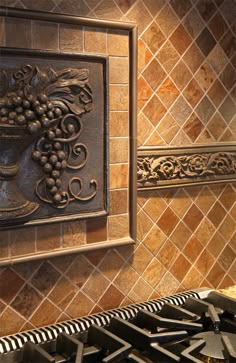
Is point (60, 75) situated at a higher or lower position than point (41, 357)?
higher

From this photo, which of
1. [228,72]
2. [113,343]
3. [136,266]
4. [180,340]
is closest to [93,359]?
[113,343]

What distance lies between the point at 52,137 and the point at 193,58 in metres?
0.57

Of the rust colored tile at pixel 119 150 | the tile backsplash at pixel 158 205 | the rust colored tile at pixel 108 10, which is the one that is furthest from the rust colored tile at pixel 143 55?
the rust colored tile at pixel 119 150

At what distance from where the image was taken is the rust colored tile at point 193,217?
167 centimetres

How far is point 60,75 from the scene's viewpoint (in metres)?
1.32

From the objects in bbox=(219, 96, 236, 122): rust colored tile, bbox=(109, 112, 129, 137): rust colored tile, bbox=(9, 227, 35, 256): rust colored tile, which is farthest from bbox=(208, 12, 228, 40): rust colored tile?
bbox=(9, 227, 35, 256): rust colored tile

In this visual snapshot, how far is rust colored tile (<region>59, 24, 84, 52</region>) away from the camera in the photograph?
133 centimetres

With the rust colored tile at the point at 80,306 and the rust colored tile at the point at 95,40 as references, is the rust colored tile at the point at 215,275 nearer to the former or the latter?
the rust colored tile at the point at 80,306

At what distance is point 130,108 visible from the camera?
1.47 m

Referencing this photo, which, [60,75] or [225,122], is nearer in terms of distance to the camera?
[60,75]

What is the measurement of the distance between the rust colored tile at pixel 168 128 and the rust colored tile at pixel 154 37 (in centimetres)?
21

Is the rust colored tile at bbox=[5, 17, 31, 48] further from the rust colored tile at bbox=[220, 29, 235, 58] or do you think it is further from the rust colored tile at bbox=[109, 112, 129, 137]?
the rust colored tile at bbox=[220, 29, 235, 58]

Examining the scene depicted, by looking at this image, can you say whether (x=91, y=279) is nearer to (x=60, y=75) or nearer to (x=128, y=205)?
(x=128, y=205)

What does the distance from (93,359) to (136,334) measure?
13 centimetres
